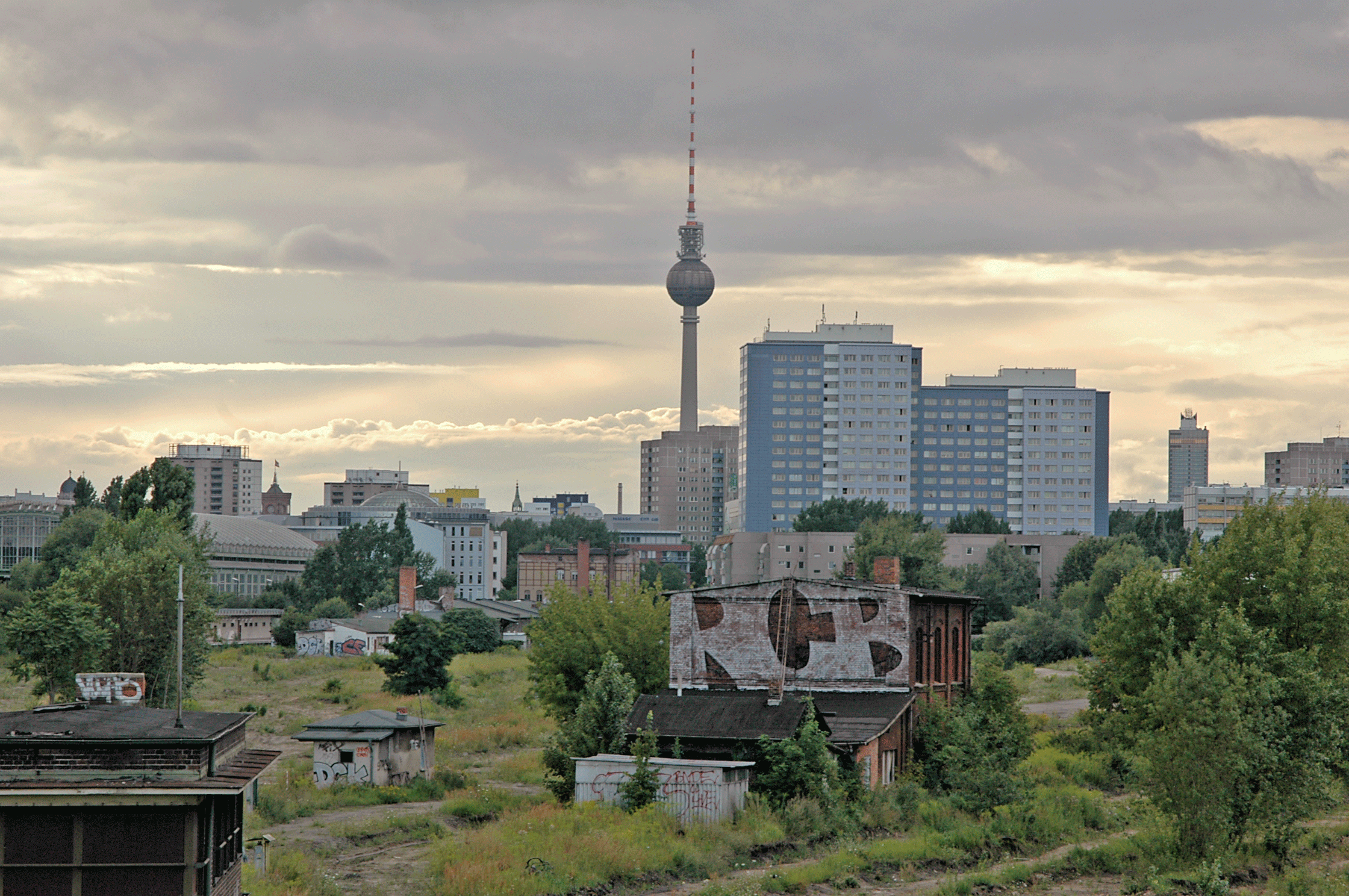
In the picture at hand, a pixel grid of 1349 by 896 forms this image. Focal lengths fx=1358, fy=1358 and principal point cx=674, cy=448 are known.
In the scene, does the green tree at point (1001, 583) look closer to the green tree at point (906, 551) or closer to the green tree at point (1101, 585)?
the green tree at point (906, 551)

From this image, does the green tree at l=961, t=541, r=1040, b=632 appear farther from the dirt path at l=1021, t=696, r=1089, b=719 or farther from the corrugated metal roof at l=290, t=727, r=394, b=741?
the corrugated metal roof at l=290, t=727, r=394, b=741

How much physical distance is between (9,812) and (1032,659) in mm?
84992

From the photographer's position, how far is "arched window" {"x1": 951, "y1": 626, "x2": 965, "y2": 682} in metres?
50.7

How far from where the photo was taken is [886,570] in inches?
2096

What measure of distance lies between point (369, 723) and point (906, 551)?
74.3 meters

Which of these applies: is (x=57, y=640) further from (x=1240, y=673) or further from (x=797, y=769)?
(x=1240, y=673)

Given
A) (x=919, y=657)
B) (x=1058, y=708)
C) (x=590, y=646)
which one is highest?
(x=919, y=657)

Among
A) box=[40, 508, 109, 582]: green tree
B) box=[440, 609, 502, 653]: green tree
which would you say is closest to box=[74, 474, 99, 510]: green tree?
box=[40, 508, 109, 582]: green tree

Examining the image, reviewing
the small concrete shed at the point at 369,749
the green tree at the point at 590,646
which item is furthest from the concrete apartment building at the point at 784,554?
the small concrete shed at the point at 369,749

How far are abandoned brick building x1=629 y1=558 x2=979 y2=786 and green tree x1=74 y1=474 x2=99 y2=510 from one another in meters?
90.8

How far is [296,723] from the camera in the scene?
5797cm

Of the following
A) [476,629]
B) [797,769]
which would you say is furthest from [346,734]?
[476,629]

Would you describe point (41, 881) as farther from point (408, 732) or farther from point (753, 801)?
point (408, 732)

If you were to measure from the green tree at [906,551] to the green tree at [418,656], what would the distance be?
136 feet
